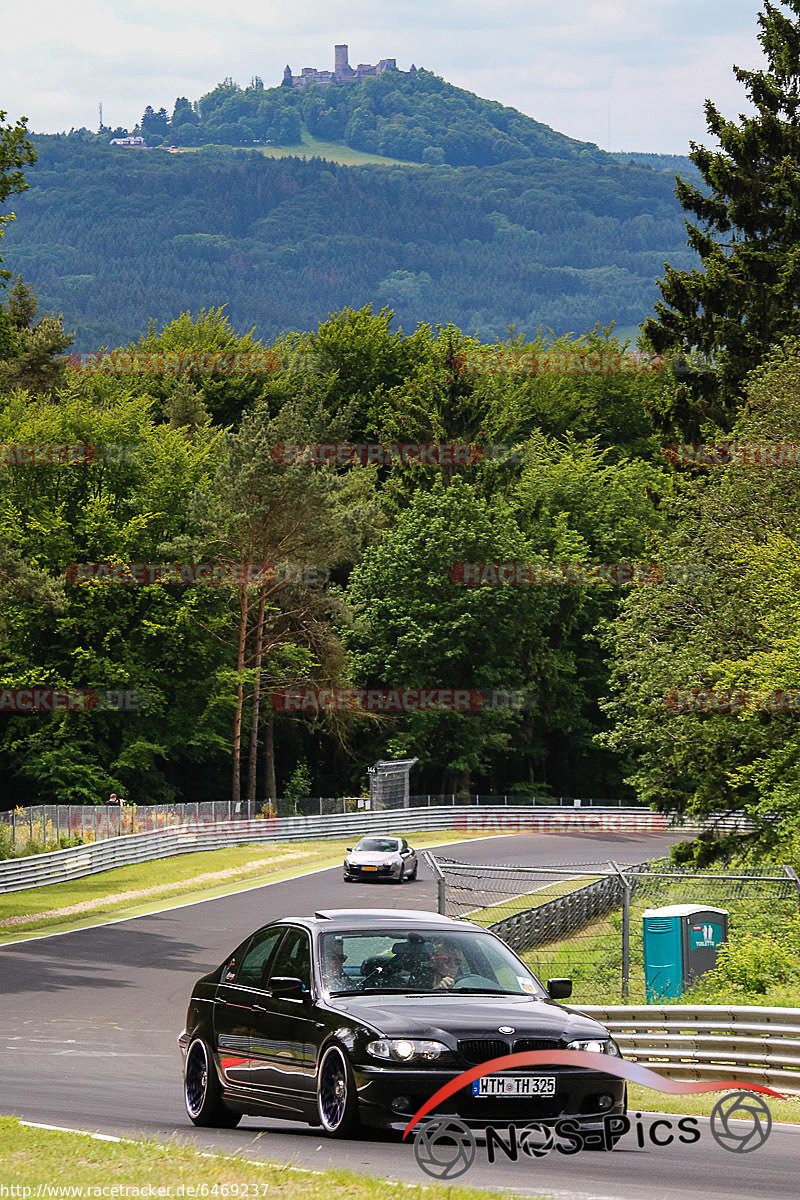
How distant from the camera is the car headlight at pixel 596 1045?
9345 millimetres

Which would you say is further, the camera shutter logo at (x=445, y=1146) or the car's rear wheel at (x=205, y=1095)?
the car's rear wheel at (x=205, y=1095)

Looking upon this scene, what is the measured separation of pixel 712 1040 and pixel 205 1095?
5126 mm

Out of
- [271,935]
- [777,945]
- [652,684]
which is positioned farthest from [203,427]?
[271,935]

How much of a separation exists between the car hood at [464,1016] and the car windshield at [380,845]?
1319 inches

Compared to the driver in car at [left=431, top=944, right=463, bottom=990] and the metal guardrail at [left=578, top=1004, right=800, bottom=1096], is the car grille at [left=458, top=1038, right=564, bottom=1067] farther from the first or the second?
the metal guardrail at [left=578, top=1004, right=800, bottom=1096]

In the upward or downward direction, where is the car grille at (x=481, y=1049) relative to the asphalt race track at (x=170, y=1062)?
upward

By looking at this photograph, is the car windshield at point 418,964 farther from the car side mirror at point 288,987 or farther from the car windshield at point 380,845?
the car windshield at point 380,845

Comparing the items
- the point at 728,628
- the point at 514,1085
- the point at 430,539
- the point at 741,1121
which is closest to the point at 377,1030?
the point at 514,1085

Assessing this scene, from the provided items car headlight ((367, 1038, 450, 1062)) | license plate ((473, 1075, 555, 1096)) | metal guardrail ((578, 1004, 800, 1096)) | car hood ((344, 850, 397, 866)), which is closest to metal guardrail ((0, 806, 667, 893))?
car hood ((344, 850, 397, 866))

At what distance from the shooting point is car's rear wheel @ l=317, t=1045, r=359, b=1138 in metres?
9.38

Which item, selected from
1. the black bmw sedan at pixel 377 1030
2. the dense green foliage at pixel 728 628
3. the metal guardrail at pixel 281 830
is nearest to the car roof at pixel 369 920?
the black bmw sedan at pixel 377 1030

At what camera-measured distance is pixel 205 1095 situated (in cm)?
1117

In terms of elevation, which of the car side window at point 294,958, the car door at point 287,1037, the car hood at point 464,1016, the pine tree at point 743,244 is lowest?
the car door at point 287,1037

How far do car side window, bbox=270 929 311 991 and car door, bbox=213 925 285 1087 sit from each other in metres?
0.13
